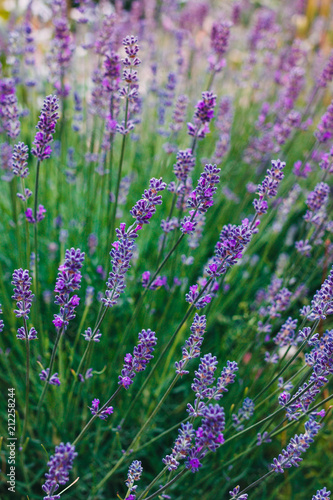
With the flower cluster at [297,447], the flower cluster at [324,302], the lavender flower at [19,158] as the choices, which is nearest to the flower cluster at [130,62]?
the lavender flower at [19,158]

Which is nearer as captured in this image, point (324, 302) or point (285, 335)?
point (324, 302)

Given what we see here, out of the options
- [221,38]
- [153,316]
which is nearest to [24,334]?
[153,316]

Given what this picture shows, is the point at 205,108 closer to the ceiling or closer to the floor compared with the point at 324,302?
closer to the ceiling

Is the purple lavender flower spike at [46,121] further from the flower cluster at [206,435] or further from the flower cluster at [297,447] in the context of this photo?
the flower cluster at [297,447]

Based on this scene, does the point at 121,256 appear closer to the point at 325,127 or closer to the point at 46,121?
the point at 46,121

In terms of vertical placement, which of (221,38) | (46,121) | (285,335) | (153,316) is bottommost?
(285,335)

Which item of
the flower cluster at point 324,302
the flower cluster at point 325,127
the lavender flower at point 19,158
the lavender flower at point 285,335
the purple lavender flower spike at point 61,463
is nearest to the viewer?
the purple lavender flower spike at point 61,463

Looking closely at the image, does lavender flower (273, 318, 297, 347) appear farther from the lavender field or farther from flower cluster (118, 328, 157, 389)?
flower cluster (118, 328, 157, 389)

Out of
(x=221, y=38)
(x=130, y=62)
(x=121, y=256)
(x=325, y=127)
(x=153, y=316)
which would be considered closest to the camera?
(x=121, y=256)

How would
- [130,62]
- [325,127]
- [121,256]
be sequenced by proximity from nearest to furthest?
[121,256], [130,62], [325,127]

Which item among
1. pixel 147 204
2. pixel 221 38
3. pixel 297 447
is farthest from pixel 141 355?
pixel 221 38
